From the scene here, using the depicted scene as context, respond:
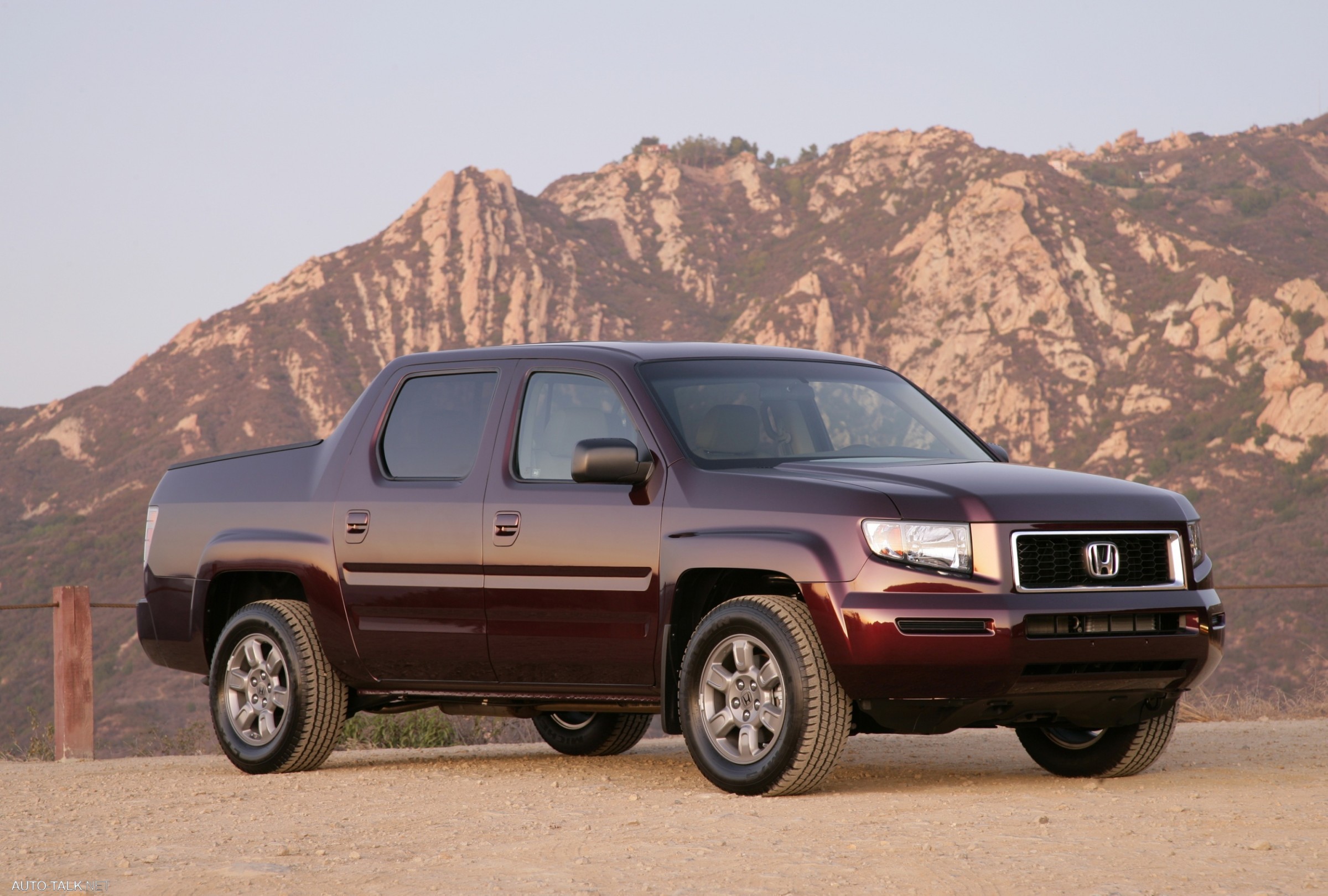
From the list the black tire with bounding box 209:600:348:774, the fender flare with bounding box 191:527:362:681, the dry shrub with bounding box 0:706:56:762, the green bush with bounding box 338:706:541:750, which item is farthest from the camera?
the green bush with bounding box 338:706:541:750

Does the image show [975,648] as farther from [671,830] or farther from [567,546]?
[567,546]

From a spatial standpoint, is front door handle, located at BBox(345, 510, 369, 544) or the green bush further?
the green bush

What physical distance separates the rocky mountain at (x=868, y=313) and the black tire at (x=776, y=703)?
5049 centimetres

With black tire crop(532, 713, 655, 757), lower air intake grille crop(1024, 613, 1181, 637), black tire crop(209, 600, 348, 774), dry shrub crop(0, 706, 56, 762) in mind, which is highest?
lower air intake grille crop(1024, 613, 1181, 637)

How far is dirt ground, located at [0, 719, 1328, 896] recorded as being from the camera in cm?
486

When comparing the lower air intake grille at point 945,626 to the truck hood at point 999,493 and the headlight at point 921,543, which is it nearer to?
the headlight at point 921,543

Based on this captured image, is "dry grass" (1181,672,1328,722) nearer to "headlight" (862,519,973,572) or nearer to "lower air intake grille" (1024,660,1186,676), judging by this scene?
"lower air intake grille" (1024,660,1186,676)

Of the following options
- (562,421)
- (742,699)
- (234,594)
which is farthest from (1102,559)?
(234,594)

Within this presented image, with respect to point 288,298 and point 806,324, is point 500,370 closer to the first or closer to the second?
point 806,324

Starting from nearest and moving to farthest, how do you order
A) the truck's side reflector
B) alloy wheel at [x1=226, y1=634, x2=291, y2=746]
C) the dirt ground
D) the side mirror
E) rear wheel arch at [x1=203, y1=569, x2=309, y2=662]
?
the dirt ground → the side mirror → alloy wheel at [x1=226, y1=634, x2=291, y2=746] → rear wheel arch at [x1=203, y1=569, x2=309, y2=662] → the truck's side reflector

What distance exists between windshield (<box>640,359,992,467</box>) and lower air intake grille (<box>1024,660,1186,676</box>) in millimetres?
1259

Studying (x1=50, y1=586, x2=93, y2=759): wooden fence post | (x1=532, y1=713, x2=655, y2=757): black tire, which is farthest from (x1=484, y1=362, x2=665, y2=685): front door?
(x1=50, y1=586, x2=93, y2=759): wooden fence post

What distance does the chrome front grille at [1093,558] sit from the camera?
632 cm

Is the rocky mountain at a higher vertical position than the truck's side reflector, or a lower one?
higher
